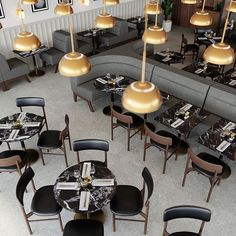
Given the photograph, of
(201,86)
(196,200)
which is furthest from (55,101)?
(196,200)

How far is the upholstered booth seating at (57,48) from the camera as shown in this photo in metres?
8.48

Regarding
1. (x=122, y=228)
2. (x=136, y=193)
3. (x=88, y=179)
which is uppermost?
(x=88, y=179)

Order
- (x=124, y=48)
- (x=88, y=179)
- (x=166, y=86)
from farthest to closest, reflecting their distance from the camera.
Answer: (x=124, y=48) < (x=166, y=86) < (x=88, y=179)

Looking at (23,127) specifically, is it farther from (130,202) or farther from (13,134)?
(130,202)

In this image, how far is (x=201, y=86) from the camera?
5.93 m

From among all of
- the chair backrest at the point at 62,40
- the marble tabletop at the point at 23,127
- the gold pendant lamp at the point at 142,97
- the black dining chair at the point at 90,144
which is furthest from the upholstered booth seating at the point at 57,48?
the gold pendant lamp at the point at 142,97

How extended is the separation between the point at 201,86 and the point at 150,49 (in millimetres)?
3130

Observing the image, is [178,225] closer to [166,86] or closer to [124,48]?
[166,86]

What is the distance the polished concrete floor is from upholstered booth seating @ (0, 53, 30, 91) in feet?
2.06

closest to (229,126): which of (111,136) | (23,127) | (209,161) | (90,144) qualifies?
(209,161)

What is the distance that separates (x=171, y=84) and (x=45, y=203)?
3995 mm

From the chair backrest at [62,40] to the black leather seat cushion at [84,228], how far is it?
20.5ft

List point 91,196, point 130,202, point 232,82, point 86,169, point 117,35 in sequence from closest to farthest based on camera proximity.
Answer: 1. point 91,196
2. point 130,202
3. point 86,169
4. point 232,82
5. point 117,35

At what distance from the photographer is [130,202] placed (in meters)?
3.96
